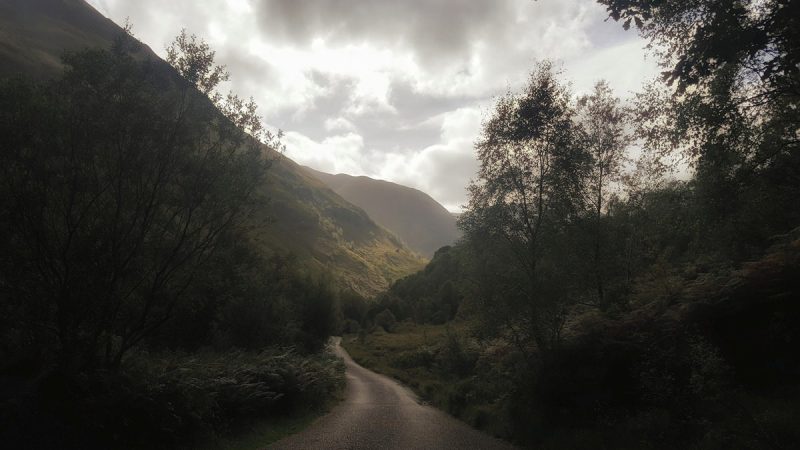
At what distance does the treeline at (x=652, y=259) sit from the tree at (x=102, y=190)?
12409mm

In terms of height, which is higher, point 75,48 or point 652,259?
point 75,48

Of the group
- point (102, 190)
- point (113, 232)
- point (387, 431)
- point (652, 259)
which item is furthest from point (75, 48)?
point (652, 259)

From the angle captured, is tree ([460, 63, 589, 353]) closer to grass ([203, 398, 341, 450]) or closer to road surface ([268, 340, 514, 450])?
road surface ([268, 340, 514, 450])

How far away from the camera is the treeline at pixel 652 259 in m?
9.70

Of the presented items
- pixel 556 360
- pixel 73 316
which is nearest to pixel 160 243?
Answer: pixel 73 316

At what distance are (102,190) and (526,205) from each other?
56.5 ft

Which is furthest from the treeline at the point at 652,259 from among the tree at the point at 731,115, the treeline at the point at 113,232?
the treeline at the point at 113,232

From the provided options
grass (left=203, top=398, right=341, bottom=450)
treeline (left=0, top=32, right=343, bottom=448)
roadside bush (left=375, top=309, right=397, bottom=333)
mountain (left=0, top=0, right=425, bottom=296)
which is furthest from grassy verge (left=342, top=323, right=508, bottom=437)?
mountain (left=0, top=0, right=425, bottom=296)

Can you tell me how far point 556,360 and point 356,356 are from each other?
57.3m

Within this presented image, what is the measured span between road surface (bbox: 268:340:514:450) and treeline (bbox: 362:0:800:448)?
4.98 feet

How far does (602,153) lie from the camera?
2386 cm

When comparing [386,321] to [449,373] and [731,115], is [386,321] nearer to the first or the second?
[449,373]

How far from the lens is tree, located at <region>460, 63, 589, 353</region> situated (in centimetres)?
1772

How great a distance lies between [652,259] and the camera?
24.4m
